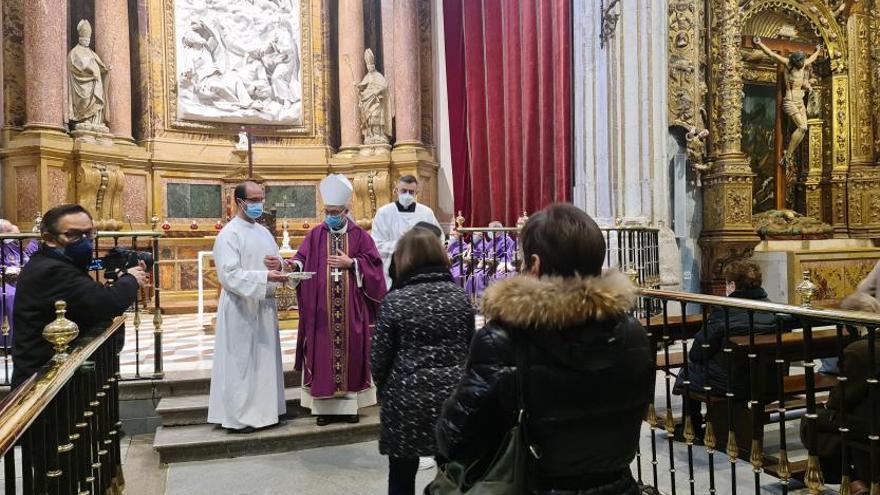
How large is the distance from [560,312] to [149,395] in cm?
416

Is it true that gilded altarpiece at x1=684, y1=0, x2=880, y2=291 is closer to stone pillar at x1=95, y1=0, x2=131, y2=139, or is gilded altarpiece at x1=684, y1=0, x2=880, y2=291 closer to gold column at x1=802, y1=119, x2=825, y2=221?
gold column at x1=802, y1=119, x2=825, y2=221

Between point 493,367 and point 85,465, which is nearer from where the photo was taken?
point 493,367

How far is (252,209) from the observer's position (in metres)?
4.53

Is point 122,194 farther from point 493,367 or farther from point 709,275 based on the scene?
point 493,367

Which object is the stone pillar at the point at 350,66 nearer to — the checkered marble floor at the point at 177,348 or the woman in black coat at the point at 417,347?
the checkered marble floor at the point at 177,348

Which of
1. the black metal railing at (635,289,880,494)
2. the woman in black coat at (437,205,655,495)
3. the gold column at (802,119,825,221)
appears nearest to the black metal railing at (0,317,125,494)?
the woman in black coat at (437,205,655,495)

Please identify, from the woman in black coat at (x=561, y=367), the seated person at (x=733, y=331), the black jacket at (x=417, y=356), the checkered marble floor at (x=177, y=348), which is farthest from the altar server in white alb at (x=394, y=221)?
the woman in black coat at (x=561, y=367)

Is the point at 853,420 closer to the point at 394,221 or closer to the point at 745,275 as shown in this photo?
the point at 745,275

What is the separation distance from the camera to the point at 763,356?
3816 millimetres

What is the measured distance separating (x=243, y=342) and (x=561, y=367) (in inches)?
127

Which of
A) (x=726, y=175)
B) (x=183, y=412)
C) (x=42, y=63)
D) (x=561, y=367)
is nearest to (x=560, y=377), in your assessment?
(x=561, y=367)

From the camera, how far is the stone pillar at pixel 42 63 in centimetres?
903

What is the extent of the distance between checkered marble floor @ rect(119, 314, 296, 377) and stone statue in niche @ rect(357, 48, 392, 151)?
13.6 feet

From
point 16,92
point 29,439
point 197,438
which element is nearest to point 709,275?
point 197,438
